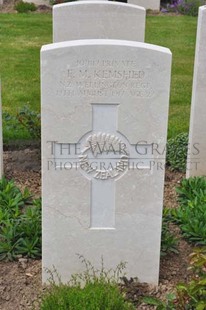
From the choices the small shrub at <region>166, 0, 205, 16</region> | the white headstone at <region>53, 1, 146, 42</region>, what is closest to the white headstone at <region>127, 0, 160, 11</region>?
the small shrub at <region>166, 0, 205, 16</region>

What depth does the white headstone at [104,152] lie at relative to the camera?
12.2 ft

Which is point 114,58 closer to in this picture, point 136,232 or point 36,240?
point 136,232

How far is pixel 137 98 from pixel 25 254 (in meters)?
1.49

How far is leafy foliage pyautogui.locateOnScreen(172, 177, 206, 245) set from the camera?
182 inches

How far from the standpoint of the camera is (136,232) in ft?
Answer: 13.4

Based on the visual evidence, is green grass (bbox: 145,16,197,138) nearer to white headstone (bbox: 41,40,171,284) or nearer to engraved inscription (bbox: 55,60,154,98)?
white headstone (bbox: 41,40,171,284)

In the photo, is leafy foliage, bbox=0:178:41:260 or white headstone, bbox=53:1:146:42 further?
white headstone, bbox=53:1:146:42

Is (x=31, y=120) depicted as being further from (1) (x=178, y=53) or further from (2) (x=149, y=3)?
(2) (x=149, y=3)

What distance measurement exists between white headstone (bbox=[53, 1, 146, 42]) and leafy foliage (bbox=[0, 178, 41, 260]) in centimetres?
208

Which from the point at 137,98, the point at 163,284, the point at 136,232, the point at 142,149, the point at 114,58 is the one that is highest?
the point at 114,58

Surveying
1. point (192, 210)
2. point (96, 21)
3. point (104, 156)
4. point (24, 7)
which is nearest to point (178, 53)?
point (96, 21)

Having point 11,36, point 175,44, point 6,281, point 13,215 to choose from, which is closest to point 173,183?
point 13,215

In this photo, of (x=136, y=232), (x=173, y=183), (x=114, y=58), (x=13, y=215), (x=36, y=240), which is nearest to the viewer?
(x=114, y=58)

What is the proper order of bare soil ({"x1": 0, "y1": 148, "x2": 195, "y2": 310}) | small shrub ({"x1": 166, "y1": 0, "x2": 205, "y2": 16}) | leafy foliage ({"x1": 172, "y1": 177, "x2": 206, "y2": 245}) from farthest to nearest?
small shrub ({"x1": 166, "y1": 0, "x2": 205, "y2": 16}) → leafy foliage ({"x1": 172, "y1": 177, "x2": 206, "y2": 245}) → bare soil ({"x1": 0, "y1": 148, "x2": 195, "y2": 310})
